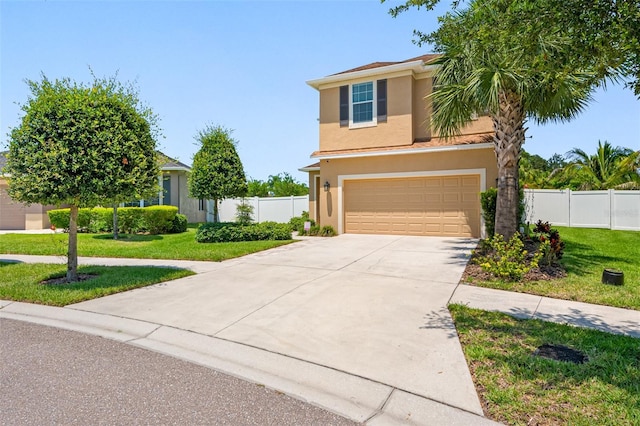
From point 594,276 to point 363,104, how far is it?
10028 mm

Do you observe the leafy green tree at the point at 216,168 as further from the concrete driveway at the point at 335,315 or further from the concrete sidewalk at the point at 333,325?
the concrete sidewalk at the point at 333,325

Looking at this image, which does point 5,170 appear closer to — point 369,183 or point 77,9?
point 77,9

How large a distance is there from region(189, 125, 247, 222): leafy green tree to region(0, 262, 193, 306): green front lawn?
5.35 metres

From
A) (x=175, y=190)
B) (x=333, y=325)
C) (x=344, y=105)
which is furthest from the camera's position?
(x=175, y=190)

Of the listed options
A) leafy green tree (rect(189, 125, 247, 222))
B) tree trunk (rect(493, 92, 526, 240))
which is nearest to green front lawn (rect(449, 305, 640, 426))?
tree trunk (rect(493, 92, 526, 240))

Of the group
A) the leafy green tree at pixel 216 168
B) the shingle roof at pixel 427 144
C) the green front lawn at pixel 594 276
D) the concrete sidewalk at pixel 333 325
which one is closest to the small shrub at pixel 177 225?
the leafy green tree at pixel 216 168

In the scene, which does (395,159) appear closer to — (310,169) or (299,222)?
(310,169)

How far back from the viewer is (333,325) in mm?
4594

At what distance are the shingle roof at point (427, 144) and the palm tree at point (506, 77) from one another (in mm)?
2623

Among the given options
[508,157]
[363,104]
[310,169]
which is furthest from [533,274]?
[310,169]

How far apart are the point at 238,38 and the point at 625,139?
76.1ft

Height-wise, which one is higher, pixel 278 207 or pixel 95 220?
pixel 278 207

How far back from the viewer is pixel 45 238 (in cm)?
1501

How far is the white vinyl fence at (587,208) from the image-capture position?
47.5 ft
